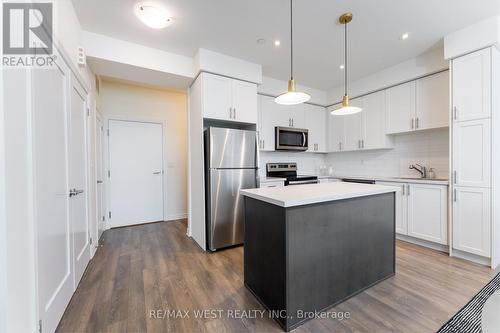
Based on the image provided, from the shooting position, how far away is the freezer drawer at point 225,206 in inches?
112

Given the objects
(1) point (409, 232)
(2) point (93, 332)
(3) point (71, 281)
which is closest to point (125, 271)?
(3) point (71, 281)

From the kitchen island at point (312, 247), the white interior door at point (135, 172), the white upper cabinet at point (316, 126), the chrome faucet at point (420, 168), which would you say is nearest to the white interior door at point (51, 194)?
the kitchen island at point (312, 247)

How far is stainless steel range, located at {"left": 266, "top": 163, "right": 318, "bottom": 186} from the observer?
3.79 meters

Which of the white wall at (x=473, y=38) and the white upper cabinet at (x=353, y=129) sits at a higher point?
the white wall at (x=473, y=38)

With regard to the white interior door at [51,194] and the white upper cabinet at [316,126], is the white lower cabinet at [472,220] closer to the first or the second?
the white upper cabinet at [316,126]

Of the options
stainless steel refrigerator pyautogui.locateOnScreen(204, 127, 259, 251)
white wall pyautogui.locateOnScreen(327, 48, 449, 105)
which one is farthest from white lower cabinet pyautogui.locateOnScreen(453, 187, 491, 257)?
stainless steel refrigerator pyautogui.locateOnScreen(204, 127, 259, 251)

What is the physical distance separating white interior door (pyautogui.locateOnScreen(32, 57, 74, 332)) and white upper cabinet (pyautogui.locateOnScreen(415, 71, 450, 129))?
429 cm

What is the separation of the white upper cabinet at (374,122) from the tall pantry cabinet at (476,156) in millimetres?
1071

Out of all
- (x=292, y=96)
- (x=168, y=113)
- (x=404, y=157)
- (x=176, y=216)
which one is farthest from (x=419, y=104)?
(x=176, y=216)

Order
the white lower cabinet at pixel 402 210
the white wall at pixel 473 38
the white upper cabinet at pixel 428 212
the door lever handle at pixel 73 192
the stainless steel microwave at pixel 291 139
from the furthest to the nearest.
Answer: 1. the stainless steel microwave at pixel 291 139
2. the white lower cabinet at pixel 402 210
3. the white upper cabinet at pixel 428 212
4. the white wall at pixel 473 38
5. the door lever handle at pixel 73 192

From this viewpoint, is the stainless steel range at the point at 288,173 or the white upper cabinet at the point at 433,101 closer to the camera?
the white upper cabinet at the point at 433,101

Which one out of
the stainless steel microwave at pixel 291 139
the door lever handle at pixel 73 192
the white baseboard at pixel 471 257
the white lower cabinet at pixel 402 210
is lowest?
the white baseboard at pixel 471 257

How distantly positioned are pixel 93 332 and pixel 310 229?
5.62ft

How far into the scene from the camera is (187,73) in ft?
9.95
